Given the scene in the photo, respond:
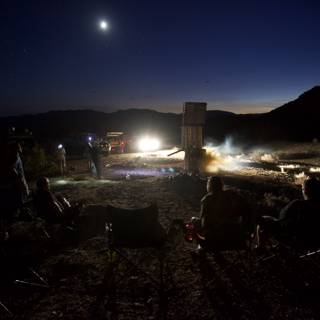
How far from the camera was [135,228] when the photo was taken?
191 inches

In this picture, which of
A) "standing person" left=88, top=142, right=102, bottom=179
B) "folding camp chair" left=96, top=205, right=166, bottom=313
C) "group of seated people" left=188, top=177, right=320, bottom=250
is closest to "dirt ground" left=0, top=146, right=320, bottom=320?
"folding camp chair" left=96, top=205, right=166, bottom=313

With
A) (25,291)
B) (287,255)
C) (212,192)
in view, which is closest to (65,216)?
(25,291)

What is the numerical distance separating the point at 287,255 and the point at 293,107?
62.0 meters

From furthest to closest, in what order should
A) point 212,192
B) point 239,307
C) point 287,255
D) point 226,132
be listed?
point 226,132 < point 287,255 < point 212,192 < point 239,307

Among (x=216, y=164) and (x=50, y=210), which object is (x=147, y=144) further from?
(x=50, y=210)

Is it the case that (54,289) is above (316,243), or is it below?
below

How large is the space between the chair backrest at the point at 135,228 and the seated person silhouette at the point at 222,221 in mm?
615

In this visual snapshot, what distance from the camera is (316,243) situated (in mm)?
4465

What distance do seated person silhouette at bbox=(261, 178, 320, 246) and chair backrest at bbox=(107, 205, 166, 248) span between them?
1.57 meters

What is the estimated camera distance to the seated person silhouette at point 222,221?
4.55 m

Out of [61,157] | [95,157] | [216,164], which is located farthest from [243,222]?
[216,164]

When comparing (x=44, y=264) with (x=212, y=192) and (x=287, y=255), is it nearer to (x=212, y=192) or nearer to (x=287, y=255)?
(x=212, y=192)

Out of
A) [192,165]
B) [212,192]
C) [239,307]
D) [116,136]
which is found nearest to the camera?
[239,307]

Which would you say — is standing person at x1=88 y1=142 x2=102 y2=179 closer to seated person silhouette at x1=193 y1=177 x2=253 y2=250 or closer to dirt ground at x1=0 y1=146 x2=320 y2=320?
dirt ground at x1=0 y1=146 x2=320 y2=320
